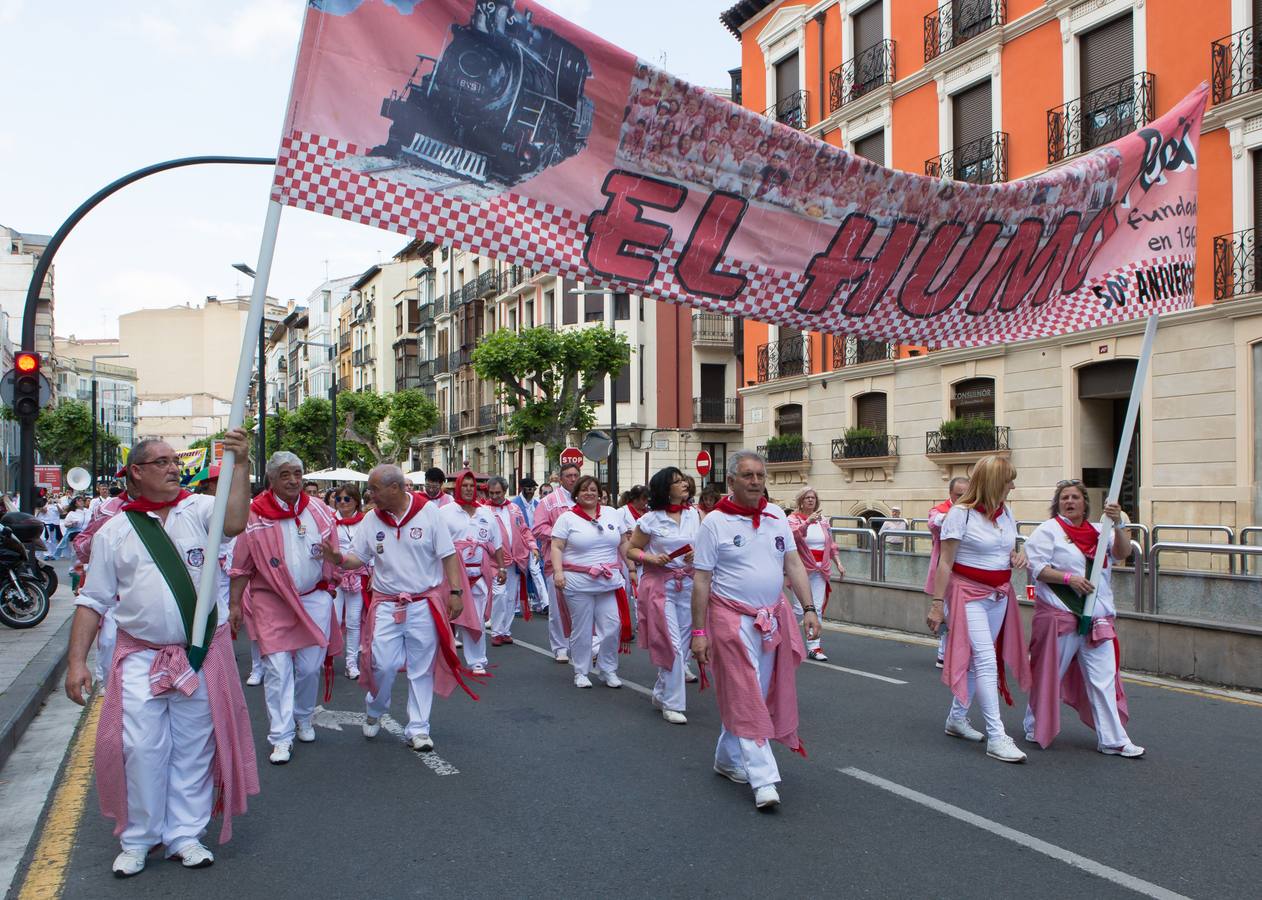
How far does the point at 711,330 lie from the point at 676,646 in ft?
128

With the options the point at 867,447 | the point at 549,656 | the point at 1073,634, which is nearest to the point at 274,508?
the point at 549,656

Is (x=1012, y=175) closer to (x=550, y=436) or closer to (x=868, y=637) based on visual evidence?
(x=868, y=637)

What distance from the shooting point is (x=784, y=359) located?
1205 inches

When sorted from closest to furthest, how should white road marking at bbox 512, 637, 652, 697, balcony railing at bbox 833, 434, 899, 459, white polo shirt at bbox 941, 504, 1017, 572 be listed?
white polo shirt at bbox 941, 504, 1017, 572, white road marking at bbox 512, 637, 652, 697, balcony railing at bbox 833, 434, 899, 459

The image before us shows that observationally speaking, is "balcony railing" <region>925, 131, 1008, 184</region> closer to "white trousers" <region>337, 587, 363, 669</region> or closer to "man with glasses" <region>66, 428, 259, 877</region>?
"white trousers" <region>337, 587, 363, 669</region>

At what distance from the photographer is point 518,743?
7.49m

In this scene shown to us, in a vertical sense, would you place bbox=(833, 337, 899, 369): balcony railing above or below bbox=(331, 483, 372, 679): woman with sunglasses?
above

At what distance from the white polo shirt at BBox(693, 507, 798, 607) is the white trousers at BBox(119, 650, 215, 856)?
2.67 metres

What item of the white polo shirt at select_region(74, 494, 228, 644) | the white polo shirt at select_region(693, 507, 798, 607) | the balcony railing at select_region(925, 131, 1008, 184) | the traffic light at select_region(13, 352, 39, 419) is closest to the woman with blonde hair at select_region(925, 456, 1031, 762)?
the white polo shirt at select_region(693, 507, 798, 607)

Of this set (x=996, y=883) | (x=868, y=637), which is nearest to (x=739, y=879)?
(x=996, y=883)

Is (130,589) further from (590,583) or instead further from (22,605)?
(22,605)

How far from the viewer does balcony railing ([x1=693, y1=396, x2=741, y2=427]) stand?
46906 millimetres

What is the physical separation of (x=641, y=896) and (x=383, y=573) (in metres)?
3.39

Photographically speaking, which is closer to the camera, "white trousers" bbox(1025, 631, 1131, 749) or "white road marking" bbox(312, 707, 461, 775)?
"white road marking" bbox(312, 707, 461, 775)
